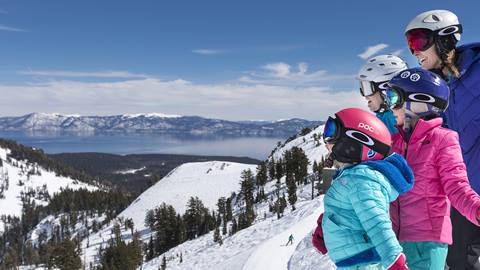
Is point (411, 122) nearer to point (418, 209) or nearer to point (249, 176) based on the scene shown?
point (418, 209)

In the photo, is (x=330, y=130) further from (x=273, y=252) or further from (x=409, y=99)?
(x=273, y=252)

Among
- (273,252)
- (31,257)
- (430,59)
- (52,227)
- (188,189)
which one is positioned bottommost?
(31,257)

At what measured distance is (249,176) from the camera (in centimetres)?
9925

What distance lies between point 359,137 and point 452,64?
1973 mm

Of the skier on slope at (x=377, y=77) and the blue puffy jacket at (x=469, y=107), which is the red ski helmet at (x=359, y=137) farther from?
the skier on slope at (x=377, y=77)

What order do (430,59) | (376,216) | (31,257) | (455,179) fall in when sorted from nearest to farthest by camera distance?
(376,216) → (455,179) → (430,59) → (31,257)

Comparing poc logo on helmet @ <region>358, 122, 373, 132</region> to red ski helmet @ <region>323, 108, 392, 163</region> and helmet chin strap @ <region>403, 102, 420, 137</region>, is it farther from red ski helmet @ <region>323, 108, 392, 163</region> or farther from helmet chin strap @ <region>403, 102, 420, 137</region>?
helmet chin strap @ <region>403, 102, 420, 137</region>

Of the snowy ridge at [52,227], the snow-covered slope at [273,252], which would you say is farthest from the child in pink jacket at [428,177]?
the snowy ridge at [52,227]

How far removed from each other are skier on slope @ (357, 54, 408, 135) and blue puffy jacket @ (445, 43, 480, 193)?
3.75 feet

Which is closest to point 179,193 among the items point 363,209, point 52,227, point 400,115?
point 52,227

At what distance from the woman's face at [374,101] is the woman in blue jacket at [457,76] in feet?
3.02

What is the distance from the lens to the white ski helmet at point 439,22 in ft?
15.5

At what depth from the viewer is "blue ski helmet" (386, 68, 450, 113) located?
3963 mm

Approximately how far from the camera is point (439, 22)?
4.80 m
